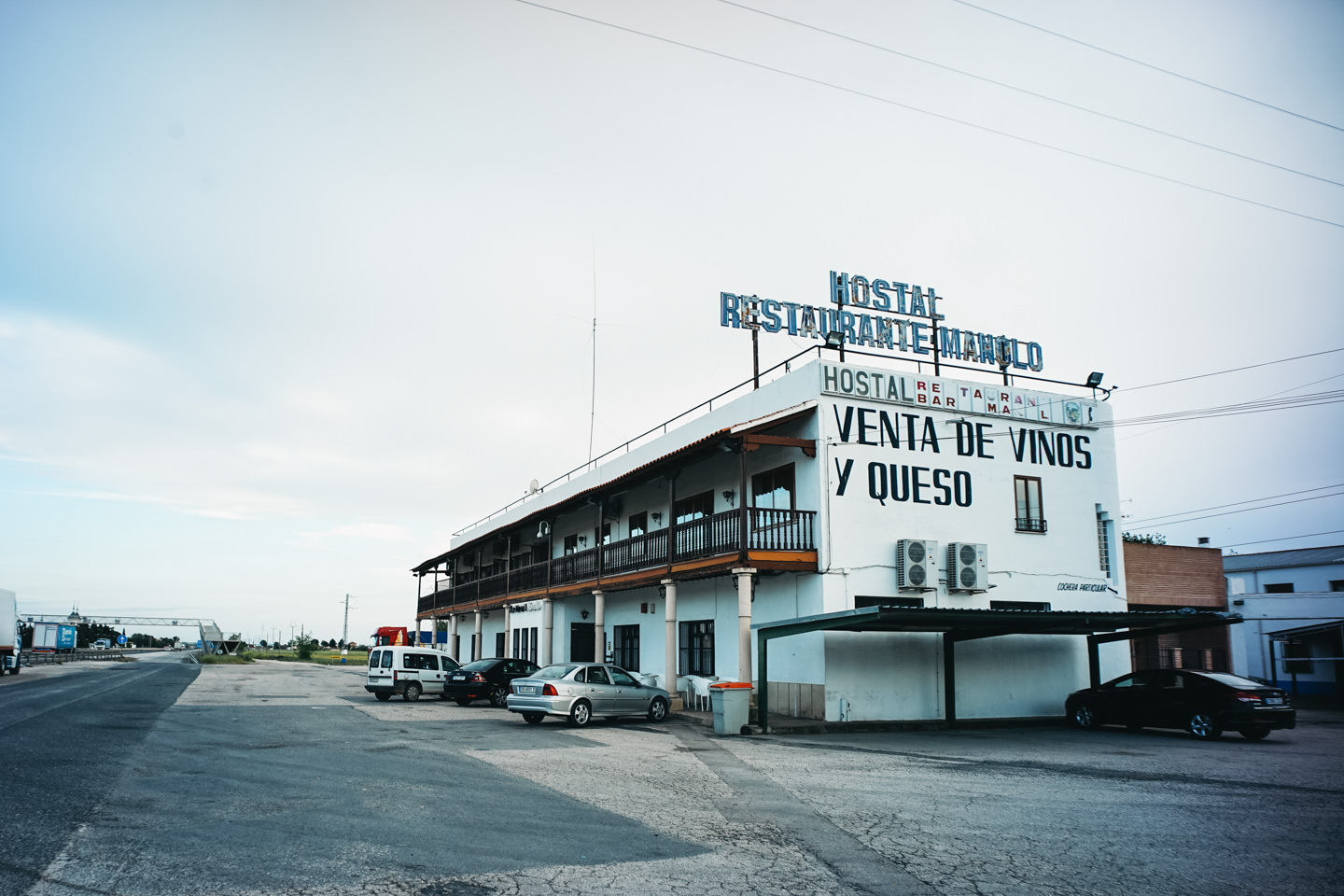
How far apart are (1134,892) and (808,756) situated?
28.3 ft

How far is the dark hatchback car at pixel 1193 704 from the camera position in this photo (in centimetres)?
1891

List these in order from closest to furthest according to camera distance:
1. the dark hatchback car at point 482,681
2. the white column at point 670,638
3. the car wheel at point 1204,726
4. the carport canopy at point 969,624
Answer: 1. the carport canopy at point 969,624
2. the car wheel at point 1204,726
3. the white column at point 670,638
4. the dark hatchback car at point 482,681

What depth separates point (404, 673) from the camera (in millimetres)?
31000

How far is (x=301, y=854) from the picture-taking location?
7.63 metres

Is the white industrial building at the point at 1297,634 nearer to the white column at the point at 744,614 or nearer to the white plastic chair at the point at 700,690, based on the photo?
the white plastic chair at the point at 700,690

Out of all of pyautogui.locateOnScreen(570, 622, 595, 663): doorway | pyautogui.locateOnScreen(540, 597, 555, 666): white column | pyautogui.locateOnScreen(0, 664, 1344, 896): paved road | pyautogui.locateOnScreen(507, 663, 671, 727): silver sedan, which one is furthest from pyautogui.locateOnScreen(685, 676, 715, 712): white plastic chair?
pyautogui.locateOnScreen(540, 597, 555, 666): white column

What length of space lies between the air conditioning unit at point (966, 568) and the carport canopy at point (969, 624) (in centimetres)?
119

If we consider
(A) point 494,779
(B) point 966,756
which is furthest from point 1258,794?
(A) point 494,779

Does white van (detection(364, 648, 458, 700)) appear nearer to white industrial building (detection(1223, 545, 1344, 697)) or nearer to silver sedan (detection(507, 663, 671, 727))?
silver sedan (detection(507, 663, 671, 727))

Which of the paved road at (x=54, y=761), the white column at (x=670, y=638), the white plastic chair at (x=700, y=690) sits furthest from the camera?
the white plastic chair at (x=700, y=690)

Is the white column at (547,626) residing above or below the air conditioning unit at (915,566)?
below

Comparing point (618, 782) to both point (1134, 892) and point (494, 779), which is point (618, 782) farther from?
point (1134, 892)

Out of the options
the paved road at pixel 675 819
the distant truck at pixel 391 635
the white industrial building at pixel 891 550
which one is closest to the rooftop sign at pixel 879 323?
the white industrial building at pixel 891 550

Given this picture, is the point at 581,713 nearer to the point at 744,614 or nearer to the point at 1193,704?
the point at 744,614
